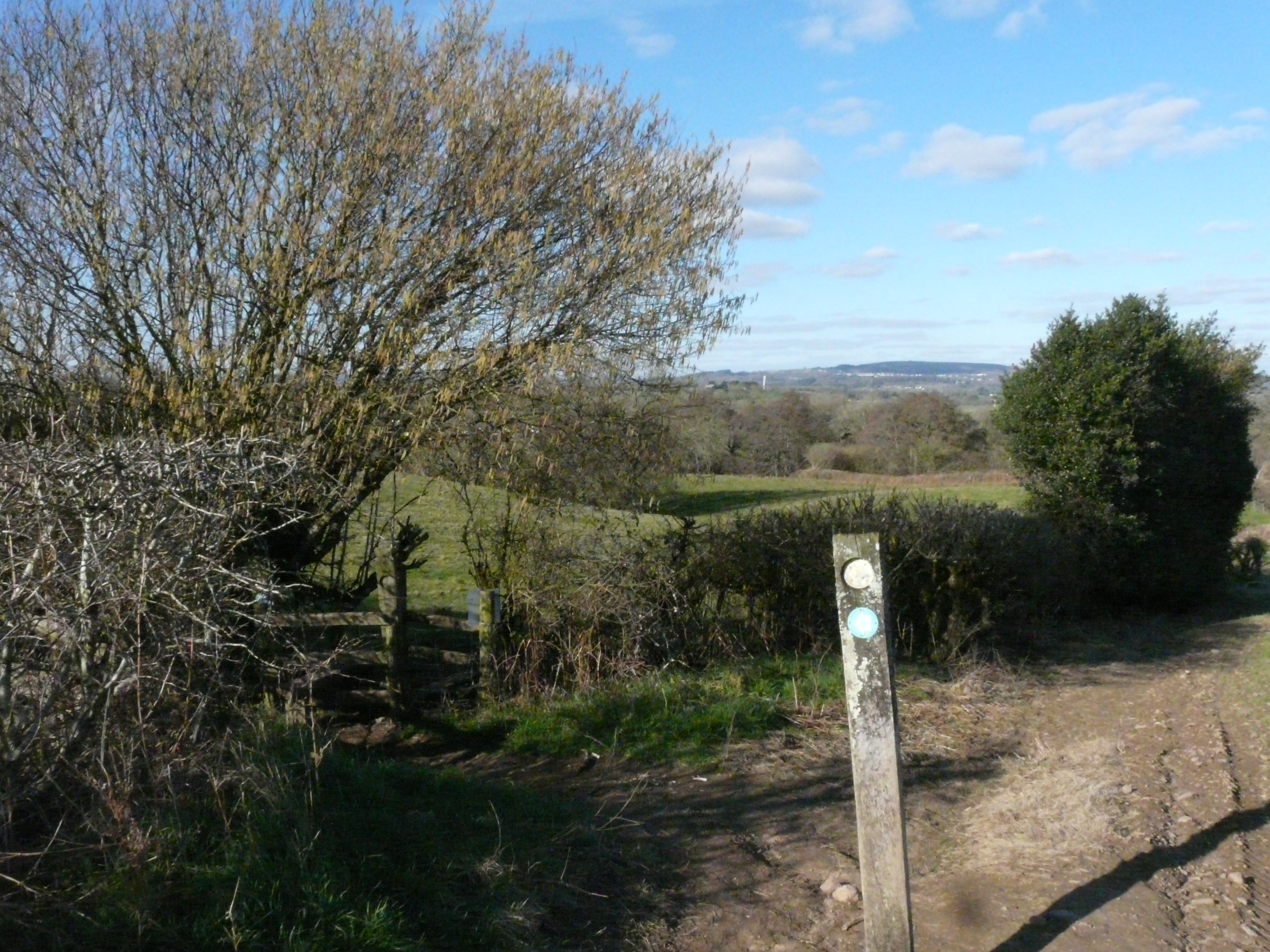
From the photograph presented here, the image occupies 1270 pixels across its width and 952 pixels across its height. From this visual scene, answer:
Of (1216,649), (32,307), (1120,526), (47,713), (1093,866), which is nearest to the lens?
(47,713)

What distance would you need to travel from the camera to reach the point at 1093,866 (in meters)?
5.71

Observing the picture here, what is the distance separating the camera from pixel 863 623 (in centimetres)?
445

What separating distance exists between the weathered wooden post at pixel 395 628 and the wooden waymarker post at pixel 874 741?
512cm

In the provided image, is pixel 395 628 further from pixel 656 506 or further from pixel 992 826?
pixel 992 826

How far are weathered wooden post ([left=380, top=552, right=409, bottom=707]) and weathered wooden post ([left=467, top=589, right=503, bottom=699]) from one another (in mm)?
583

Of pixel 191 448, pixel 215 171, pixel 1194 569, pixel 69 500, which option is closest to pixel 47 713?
pixel 69 500

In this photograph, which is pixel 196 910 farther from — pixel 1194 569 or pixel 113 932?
pixel 1194 569

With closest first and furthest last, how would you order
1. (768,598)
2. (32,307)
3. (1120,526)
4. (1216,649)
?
(32,307), (768,598), (1216,649), (1120,526)

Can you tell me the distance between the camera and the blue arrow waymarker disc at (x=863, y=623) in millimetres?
4441

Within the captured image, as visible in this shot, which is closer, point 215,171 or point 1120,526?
point 215,171

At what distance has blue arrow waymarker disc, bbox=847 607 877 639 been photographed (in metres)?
4.44

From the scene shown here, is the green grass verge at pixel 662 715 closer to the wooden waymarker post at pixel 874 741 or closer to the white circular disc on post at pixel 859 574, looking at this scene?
the wooden waymarker post at pixel 874 741

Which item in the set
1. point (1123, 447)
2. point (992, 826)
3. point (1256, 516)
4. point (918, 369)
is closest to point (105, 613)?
point (992, 826)

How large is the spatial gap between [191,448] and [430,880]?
83.9 inches
